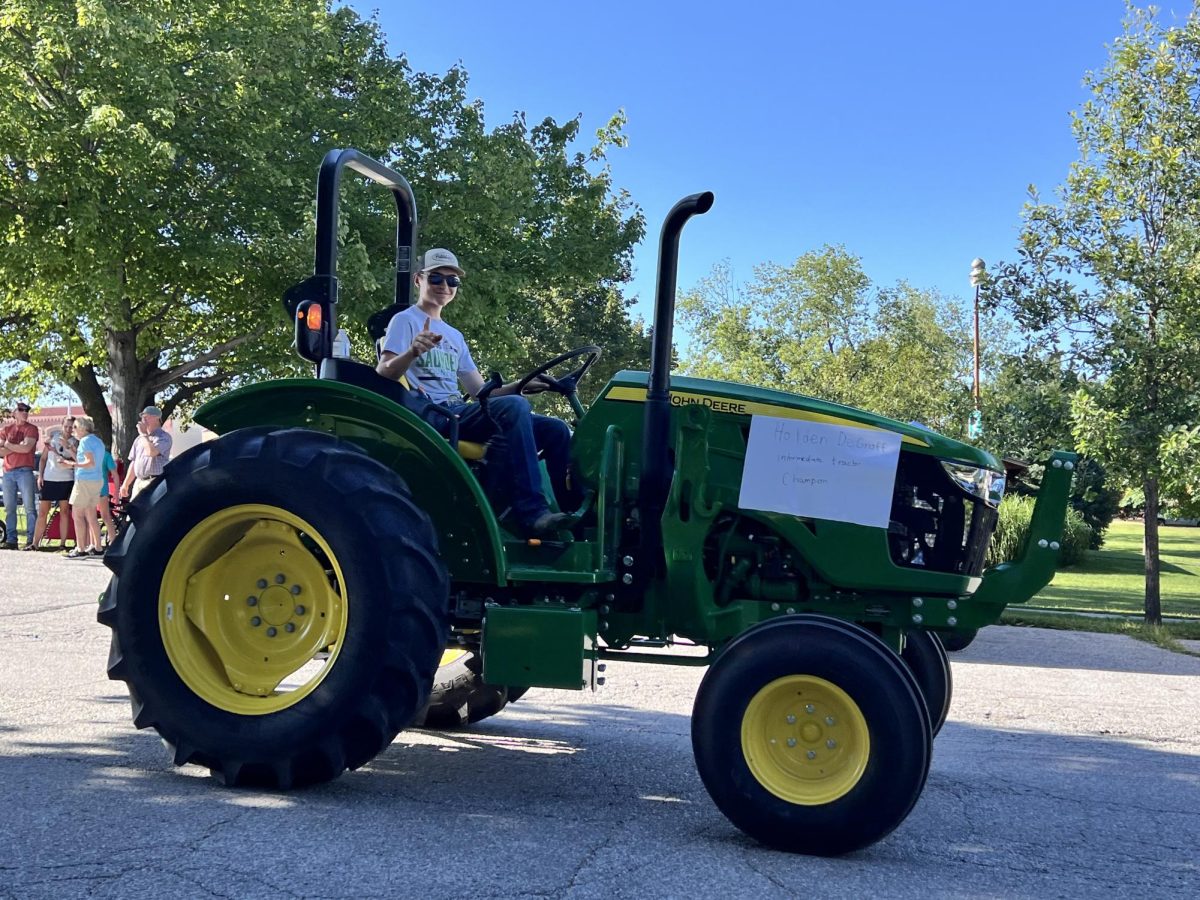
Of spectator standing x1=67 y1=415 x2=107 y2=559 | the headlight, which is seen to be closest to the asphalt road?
the headlight

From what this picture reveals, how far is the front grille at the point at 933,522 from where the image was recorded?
442 cm

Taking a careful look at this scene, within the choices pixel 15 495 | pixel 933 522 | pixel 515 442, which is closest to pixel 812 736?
pixel 933 522

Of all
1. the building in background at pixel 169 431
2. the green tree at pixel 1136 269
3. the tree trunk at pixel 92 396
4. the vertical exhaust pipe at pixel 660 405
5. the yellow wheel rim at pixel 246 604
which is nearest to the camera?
the vertical exhaust pipe at pixel 660 405

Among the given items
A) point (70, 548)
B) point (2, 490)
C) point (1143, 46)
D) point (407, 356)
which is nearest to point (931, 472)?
point (407, 356)

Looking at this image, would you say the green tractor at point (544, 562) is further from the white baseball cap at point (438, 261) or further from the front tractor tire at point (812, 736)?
the white baseball cap at point (438, 261)

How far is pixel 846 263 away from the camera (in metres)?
44.3

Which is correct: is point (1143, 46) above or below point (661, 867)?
above

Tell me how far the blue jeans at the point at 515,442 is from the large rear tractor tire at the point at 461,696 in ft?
3.66

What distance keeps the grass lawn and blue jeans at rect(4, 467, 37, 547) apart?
12.4 metres

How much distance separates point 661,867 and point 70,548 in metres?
13.7

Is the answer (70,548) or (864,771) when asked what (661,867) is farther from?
(70,548)

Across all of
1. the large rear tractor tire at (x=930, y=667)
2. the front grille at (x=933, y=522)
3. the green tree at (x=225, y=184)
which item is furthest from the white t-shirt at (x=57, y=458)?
the front grille at (x=933, y=522)

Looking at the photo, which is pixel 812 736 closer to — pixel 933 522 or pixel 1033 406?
pixel 933 522

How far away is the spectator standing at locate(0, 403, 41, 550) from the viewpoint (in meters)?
14.9
